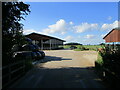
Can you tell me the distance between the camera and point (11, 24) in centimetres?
1052

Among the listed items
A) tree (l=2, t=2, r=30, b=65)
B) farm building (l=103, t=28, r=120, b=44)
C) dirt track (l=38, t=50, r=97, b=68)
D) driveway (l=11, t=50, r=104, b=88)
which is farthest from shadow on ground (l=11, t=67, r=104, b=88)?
farm building (l=103, t=28, r=120, b=44)

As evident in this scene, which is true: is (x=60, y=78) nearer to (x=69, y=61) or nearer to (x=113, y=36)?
(x=69, y=61)

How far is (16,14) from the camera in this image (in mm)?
10766

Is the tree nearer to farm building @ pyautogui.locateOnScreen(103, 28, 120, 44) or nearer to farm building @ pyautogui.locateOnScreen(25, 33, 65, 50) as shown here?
farm building @ pyautogui.locateOnScreen(103, 28, 120, 44)

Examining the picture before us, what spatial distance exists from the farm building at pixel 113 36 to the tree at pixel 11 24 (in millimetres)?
25616

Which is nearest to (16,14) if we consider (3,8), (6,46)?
(3,8)

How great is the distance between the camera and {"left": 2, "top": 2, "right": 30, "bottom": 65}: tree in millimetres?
9416

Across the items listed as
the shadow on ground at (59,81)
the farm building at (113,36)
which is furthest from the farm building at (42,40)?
the shadow on ground at (59,81)

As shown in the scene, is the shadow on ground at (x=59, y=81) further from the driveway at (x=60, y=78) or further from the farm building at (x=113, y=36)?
the farm building at (x=113, y=36)

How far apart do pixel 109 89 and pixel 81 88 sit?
108cm

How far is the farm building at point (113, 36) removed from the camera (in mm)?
35331

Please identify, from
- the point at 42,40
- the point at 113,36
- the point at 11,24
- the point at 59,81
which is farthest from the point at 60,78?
the point at 42,40

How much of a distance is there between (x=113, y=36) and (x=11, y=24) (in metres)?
34.4

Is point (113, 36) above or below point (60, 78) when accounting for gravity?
above
